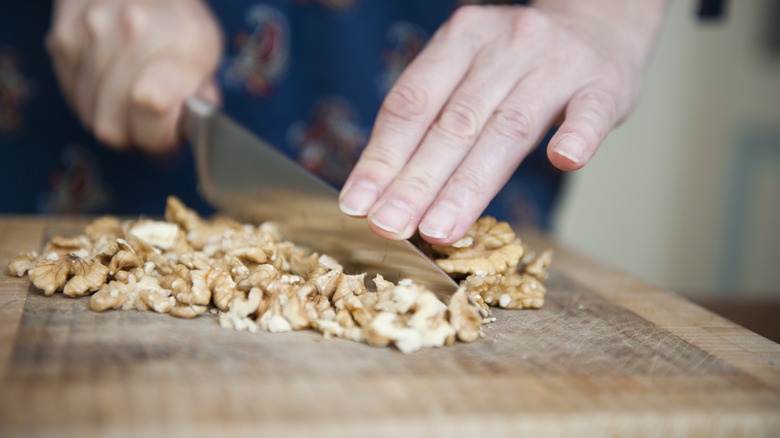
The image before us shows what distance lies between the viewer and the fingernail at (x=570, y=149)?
0.90 m

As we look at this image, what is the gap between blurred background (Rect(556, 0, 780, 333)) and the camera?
296 cm

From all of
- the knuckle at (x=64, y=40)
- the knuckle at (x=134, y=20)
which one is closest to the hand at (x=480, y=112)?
the knuckle at (x=134, y=20)

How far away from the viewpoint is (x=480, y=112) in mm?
1027

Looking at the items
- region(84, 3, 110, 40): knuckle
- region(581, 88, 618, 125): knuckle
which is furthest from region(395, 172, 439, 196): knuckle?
region(84, 3, 110, 40): knuckle

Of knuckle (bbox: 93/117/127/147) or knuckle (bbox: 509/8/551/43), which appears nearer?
knuckle (bbox: 509/8/551/43)

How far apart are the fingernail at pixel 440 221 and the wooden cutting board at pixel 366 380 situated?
14cm

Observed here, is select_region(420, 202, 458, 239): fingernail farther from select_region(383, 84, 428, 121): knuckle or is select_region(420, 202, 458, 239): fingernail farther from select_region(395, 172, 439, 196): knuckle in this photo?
select_region(383, 84, 428, 121): knuckle

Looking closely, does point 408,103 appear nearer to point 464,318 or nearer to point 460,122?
point 460,122

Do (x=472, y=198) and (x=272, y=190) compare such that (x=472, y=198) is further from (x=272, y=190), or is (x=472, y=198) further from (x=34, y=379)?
(x=34, y=379)

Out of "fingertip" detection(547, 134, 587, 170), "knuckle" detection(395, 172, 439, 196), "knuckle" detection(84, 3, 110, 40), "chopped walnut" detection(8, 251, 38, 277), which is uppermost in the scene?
"knuckle" detection(84, 3, 110, 40)

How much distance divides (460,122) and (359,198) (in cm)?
20

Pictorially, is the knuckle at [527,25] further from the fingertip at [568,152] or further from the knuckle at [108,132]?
the knuckle at [108,132]

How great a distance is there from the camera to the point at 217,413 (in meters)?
0.59

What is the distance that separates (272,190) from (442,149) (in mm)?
341
